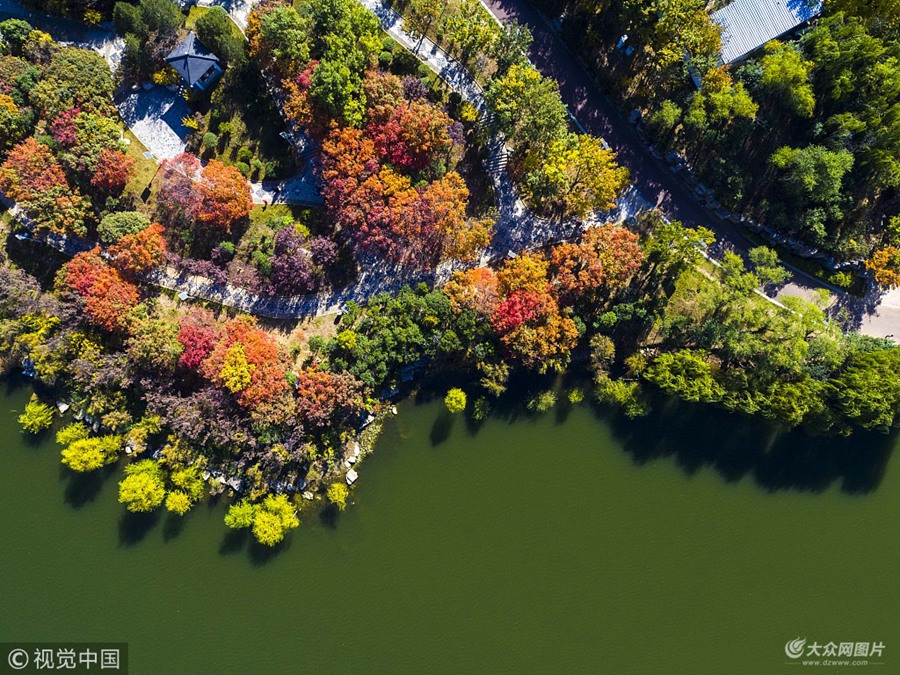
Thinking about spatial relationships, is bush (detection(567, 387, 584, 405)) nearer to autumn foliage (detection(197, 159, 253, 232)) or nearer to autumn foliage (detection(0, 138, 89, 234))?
autumn foliage (detection(197, 159, 253, 232))

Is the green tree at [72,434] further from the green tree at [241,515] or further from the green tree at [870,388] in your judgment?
the green tree at [870,388]

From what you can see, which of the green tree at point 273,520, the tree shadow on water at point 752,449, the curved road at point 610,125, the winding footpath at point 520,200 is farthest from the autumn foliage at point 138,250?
the tree shadow on water at point 752,449

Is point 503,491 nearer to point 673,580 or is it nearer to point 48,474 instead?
point 673,580

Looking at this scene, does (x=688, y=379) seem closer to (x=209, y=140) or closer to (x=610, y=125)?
(x=610, y=125)

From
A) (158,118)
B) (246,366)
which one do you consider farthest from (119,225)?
(246,366)

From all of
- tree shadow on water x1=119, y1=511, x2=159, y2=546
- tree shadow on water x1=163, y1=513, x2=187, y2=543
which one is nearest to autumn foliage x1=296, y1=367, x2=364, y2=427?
tree shadow on water x1=163, y1=513, x2=187, y2=543

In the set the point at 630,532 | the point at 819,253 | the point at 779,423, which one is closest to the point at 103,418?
the point at 630,532
